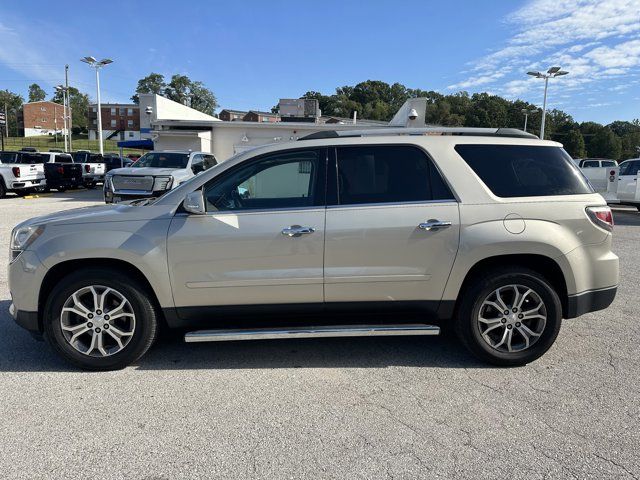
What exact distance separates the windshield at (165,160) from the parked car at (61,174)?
27.6 feet

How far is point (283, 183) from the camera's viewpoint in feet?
13.0

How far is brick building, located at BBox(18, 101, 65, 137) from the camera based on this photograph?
114m

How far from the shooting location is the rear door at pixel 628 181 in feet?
54.3

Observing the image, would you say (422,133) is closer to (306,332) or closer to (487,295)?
(487,295)

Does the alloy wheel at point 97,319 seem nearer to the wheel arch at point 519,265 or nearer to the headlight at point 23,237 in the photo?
the headlight at point 23,237

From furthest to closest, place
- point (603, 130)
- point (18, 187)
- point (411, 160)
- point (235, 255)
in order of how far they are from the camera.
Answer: point (603, 130), point (18, 187), point (411, 160), point (235, 255)

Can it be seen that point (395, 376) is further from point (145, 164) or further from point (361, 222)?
point (145, 164)

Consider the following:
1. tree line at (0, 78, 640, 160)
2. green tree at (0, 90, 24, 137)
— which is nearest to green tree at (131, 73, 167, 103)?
tree line at (0, 78, 640, 160)

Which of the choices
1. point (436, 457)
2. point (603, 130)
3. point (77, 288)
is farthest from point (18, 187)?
point (603, 130)

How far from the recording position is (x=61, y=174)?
69.4 ft


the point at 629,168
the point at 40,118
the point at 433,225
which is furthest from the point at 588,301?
the point at 40,118

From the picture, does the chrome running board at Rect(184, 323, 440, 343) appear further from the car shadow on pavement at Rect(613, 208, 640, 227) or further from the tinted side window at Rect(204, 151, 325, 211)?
the car shadow on pavement at Rect(613, 208, 640, 227)

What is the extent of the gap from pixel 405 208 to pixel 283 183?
1.03 meters

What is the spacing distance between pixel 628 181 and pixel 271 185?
17161mm
